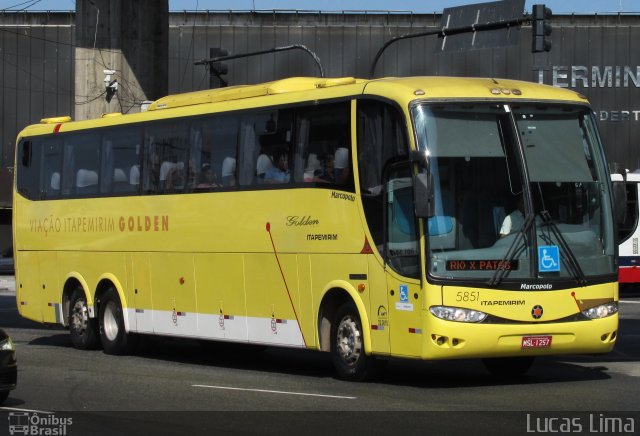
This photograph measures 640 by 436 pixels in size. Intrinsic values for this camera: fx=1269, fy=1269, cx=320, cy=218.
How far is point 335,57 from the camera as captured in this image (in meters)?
60.4

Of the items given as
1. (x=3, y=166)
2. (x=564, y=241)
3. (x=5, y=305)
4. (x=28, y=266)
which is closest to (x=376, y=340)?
(x=564, y=241)

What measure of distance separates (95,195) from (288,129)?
5.41 meters

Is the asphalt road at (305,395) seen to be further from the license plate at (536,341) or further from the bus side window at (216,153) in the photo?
the bus side window at (216,153)

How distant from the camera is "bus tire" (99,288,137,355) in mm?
19922

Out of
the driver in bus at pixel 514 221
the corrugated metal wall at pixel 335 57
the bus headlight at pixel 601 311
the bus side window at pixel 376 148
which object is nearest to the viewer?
the driver in bus at pixel 514 221

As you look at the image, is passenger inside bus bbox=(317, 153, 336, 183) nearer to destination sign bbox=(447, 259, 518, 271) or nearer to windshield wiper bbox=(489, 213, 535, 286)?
destination sign bbox=(447, 259, 518, 271)

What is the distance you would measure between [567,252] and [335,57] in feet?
154

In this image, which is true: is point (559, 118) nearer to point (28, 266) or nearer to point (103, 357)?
point (103, 357)

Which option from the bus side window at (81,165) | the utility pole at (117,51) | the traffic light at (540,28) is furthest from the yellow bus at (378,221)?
the utility pole at (117,51)

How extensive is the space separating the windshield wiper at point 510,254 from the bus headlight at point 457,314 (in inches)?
14.3

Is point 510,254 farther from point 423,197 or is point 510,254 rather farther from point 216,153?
point 216,153

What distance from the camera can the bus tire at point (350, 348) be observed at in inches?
575

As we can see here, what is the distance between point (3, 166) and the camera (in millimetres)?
61250

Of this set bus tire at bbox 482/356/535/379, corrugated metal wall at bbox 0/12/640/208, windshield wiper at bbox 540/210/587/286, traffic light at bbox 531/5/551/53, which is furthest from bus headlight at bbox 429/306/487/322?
corrugated metal wall at bbox 0/12/640/208
